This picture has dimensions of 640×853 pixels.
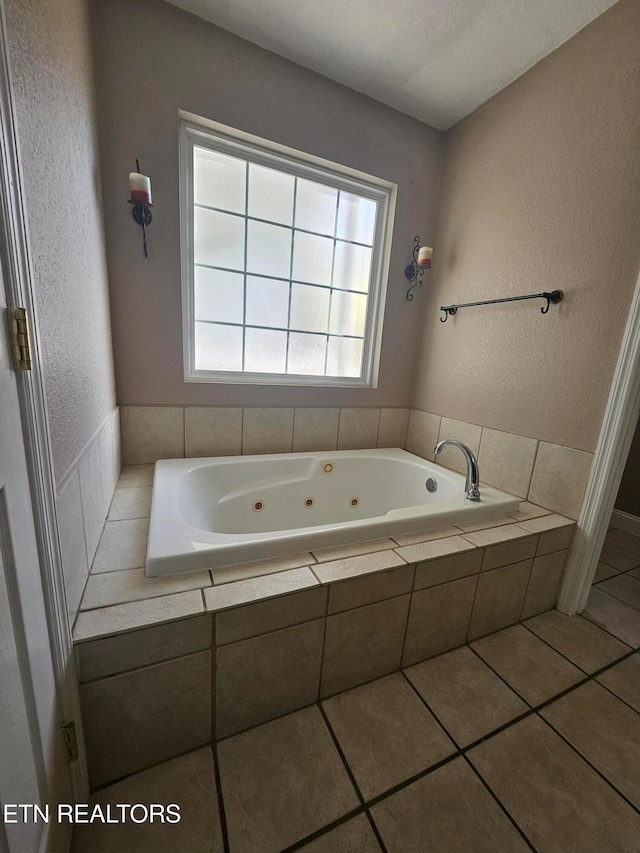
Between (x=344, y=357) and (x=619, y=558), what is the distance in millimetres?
2108

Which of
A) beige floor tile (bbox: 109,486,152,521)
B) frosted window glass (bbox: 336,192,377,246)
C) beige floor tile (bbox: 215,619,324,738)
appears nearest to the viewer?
beige floor tile (bbox: 215,619,324,738)

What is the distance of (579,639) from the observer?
1338 millimetres

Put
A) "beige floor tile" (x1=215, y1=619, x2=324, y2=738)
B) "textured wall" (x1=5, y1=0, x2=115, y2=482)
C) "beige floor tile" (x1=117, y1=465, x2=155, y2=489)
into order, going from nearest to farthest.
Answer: "textured wall" (x1=5, y1=0, x2=115, y2=482) < "beige floor tile" (x1=215, y1=619, x2=324, y2=738) < "beige floor tile" (x1=117, y1=465, x2=155, y2=489)

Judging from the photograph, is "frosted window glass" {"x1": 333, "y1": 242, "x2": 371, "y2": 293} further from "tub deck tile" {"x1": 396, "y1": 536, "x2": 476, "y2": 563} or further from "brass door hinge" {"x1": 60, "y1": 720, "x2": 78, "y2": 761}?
"brass door hinge" {"x1": 60, "y1": 720, "x2": 78, "y2": 761}

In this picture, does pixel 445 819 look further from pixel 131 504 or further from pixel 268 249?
pixel 268 249

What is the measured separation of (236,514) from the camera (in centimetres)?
165

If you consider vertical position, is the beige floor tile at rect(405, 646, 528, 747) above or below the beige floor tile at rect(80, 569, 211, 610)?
below

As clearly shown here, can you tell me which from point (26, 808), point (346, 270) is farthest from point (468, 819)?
point (346, 270)

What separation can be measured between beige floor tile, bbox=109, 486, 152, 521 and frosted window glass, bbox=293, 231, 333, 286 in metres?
1.42

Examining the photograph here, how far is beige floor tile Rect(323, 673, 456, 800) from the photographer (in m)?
0.86

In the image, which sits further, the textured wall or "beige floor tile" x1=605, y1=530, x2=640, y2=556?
"beige floor tile" x1=605, y1=530, x2=640, y2=556

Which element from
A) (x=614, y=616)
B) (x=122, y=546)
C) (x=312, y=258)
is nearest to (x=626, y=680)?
(x=614, y=616)

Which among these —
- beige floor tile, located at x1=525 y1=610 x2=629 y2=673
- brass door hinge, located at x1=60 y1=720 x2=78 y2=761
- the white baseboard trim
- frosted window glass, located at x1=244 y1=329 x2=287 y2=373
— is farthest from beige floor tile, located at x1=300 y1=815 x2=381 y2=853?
the white baseboard trim

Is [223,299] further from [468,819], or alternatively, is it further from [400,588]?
[468,819]
